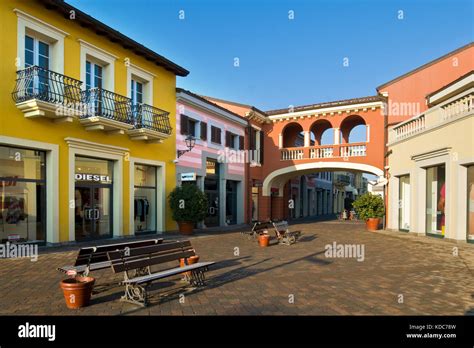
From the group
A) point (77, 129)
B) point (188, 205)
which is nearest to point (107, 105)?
point (77, 129)

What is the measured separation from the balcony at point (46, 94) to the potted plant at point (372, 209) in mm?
15069

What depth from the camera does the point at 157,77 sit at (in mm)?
16094

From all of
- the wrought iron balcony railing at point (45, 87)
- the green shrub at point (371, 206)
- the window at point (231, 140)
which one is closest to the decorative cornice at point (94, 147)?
the wrought iron balcony railing at point (45, 87)

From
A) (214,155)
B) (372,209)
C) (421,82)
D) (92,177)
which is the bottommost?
(372,209)

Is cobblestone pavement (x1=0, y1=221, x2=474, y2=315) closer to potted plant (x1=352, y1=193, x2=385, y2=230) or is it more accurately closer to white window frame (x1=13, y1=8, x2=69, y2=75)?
white window frame (x1=13, y1=8, x2=69, y2=75)

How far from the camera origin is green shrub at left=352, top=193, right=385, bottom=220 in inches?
764

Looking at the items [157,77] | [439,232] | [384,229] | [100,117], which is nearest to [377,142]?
[384,229]

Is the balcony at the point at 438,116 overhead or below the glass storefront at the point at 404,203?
overhead

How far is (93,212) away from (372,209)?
46.7 ft

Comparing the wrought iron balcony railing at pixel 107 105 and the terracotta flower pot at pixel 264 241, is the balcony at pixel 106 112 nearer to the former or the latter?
the wrought iron balcony railing at pixel 107 105

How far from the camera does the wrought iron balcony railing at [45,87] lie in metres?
10.2

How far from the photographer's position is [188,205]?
15375 millimetres

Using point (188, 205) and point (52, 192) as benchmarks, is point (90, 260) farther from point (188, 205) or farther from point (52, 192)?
point (188, 205)

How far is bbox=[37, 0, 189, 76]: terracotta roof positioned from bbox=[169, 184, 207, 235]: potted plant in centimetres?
572
